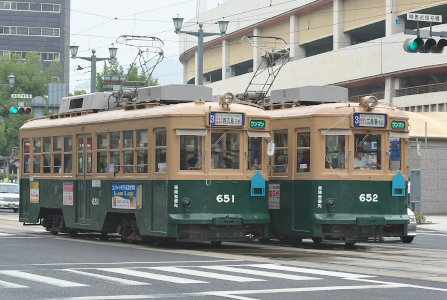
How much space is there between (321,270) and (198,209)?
16.3 feet

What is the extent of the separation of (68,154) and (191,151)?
495 cm

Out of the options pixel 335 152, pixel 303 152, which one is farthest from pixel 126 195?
pixel 335 152

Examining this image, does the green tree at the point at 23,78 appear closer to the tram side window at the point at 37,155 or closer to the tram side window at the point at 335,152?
the tram side window at the point at 37,155

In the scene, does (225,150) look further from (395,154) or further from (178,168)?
(395,154)

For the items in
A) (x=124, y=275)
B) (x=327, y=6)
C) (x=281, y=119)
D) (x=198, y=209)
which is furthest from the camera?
(x=327, y=6)

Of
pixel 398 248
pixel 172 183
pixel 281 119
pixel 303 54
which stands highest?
pixel 303 54

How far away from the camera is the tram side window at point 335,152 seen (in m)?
21.4

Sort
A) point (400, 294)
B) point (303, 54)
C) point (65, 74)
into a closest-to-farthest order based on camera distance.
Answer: point (400, 294) < point (303, 54) < point (65, 74)

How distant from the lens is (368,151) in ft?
71.0

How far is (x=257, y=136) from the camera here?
70.6ft

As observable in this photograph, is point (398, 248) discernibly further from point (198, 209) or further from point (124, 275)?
point (124, 275)

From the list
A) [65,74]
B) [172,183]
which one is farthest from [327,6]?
[65,74]

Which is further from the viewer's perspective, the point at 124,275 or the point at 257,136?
the point at 257,136

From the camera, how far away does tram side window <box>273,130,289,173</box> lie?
2219 cm
